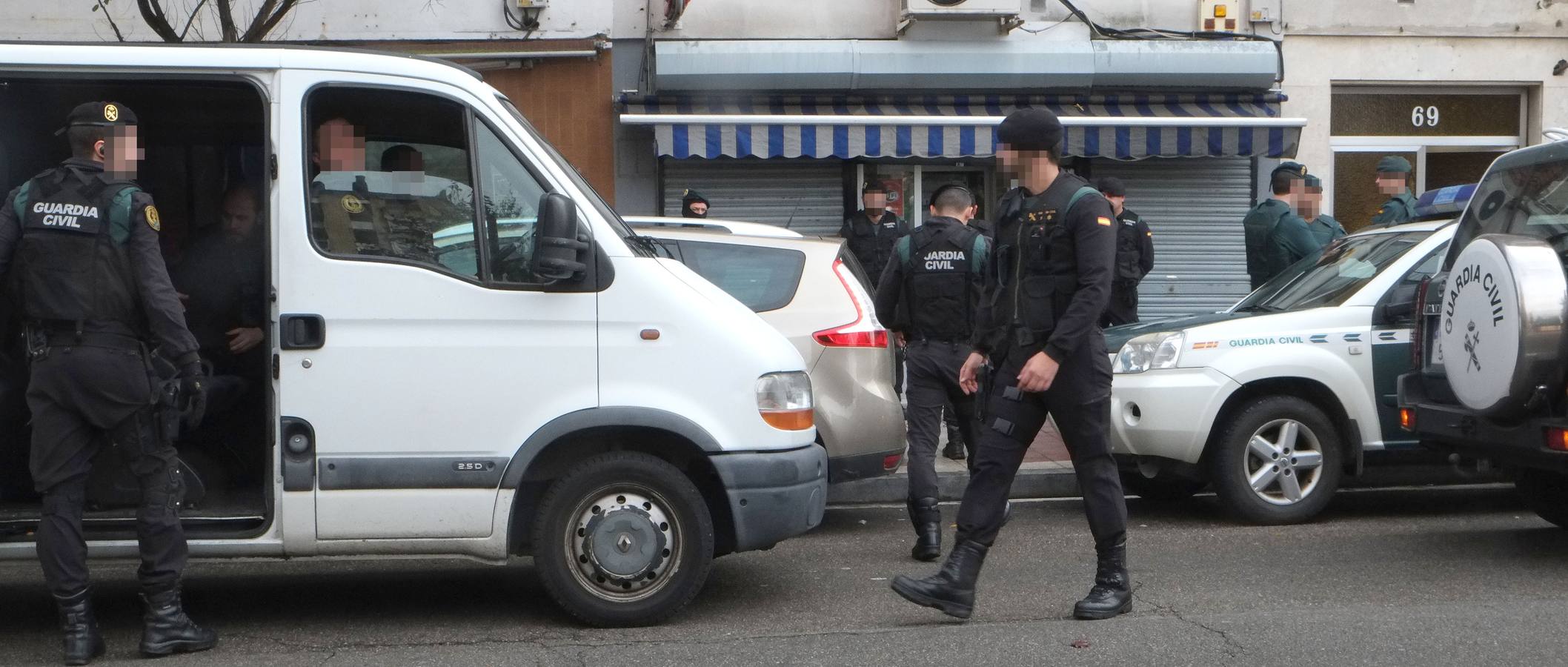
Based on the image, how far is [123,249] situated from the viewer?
4.94m

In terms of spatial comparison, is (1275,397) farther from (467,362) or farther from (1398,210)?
(467,362)

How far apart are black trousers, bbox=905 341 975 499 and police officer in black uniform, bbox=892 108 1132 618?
139 cm

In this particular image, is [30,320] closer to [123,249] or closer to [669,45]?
[123,249]

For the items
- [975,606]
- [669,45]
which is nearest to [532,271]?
[975,606]

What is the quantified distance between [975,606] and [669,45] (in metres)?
8.76

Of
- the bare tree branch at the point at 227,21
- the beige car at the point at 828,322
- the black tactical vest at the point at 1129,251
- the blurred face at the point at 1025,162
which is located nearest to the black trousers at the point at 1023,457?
the blurred face at the point at 1025,162

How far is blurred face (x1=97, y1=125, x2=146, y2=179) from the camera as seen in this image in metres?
4.98

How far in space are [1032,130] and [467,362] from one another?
7.05 ft

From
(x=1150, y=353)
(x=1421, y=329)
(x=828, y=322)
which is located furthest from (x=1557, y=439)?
(x=828, y=322)

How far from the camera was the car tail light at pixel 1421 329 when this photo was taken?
6.96 m

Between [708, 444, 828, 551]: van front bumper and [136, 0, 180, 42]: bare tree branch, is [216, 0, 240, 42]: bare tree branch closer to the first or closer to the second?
[136, 0, 180, 42]: bare tree branch

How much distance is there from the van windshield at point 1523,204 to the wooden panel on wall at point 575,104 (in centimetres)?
846

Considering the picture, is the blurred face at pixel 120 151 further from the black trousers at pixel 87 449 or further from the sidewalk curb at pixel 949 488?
the sidewalk curb at pixel 949 488

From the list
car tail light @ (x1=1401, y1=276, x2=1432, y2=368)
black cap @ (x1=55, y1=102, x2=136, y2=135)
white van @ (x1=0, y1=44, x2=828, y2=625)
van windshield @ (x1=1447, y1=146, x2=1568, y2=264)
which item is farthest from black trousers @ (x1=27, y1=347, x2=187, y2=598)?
van windshield @ (x1=1447, y1=146, x2=1568, y2=264)
